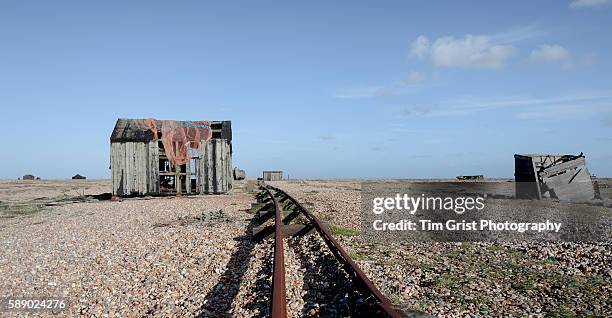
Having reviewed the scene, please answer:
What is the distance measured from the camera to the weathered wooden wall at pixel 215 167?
25781 mm

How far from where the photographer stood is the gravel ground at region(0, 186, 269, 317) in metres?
5.99

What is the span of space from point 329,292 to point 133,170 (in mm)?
21461

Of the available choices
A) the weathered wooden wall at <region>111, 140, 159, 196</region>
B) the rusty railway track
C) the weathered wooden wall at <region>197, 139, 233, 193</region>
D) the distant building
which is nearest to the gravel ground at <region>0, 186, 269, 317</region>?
the rusty railway track

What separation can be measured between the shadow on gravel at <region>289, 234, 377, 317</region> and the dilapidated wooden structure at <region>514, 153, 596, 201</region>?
17.5 m

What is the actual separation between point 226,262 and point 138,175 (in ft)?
A: 61.6

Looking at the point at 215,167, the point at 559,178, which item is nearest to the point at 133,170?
the point at 215,167

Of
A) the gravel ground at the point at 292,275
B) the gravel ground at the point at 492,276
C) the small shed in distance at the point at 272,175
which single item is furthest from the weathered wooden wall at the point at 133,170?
the small shed in distance at the point at 272,175

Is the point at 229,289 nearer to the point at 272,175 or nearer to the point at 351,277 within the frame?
the point at 351,277

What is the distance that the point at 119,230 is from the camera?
12.1m

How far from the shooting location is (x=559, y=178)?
864 inches

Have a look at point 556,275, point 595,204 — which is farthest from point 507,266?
point 595,204

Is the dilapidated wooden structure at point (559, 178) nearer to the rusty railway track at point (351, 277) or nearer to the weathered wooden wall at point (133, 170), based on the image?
the rusty railway track at point (351, 277)

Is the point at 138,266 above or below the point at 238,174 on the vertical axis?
below

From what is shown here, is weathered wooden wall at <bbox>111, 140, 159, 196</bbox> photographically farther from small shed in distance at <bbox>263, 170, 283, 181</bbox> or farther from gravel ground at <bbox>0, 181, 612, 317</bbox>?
small shed in distance at <bbox>263, 170, 283, 181</bbox>
